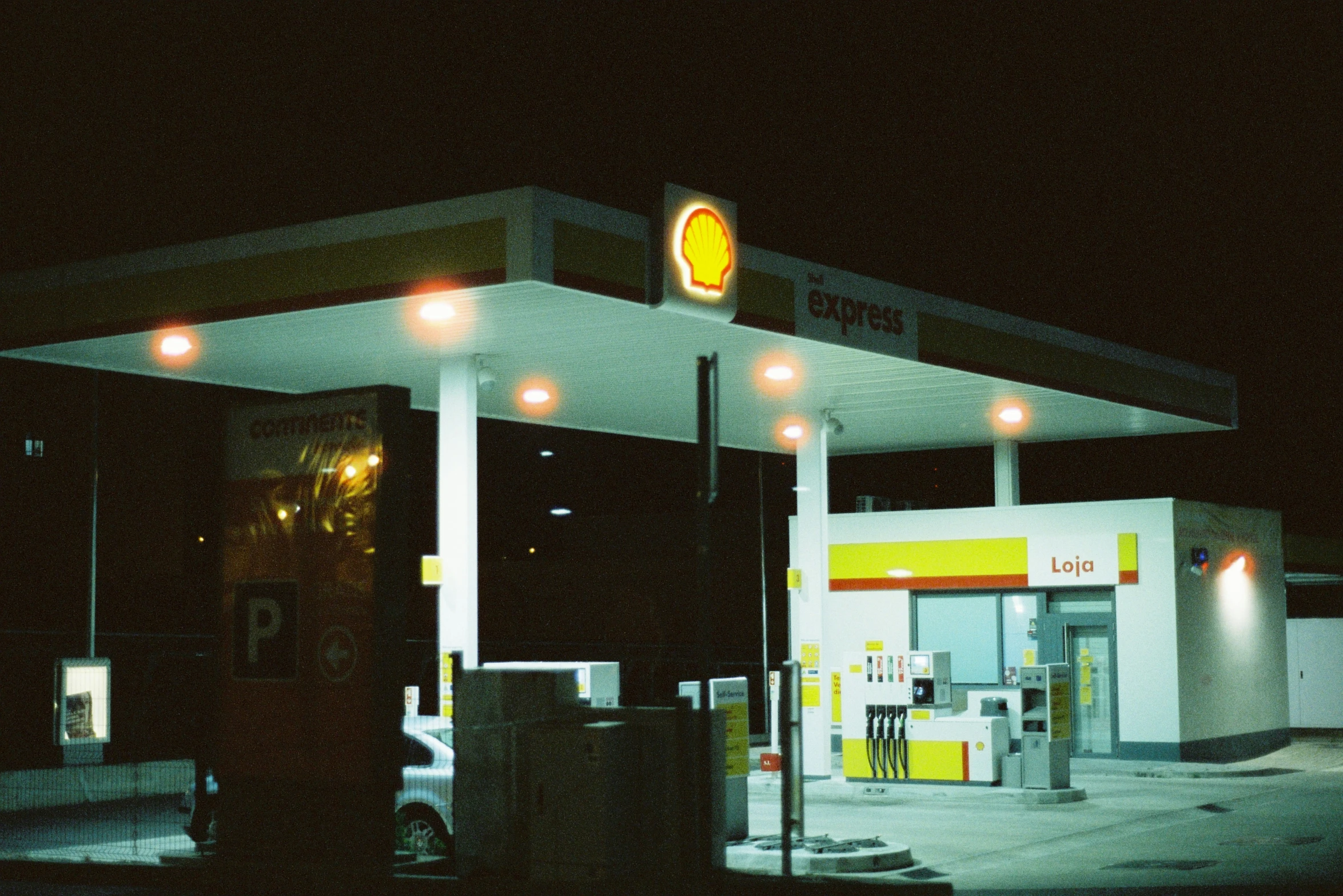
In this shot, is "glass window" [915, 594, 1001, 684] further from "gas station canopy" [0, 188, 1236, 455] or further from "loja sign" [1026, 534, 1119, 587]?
"gas station canopy" [0, 188, 1236, 455]

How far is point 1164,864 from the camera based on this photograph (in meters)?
13.1

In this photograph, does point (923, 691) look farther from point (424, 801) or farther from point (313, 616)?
point (313, 616)

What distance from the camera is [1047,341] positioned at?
19.3 m

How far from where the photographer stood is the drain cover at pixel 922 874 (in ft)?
41.9

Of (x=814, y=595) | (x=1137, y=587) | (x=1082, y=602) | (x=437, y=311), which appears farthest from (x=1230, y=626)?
(x=437, y=311)

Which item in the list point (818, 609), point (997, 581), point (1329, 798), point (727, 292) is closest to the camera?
point (727, 292)

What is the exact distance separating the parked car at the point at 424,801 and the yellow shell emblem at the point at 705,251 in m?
4.66

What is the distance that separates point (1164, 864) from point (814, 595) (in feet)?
30.2

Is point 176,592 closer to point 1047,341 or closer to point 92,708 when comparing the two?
point 92,708

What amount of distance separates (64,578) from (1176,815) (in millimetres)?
41860

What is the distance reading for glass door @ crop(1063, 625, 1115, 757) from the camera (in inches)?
939

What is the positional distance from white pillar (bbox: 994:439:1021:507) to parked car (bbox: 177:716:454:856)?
46.6ft

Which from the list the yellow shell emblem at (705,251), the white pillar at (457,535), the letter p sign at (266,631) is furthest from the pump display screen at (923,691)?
the letter p sign at (266,631)

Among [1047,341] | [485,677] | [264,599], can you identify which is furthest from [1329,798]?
[264,599]
